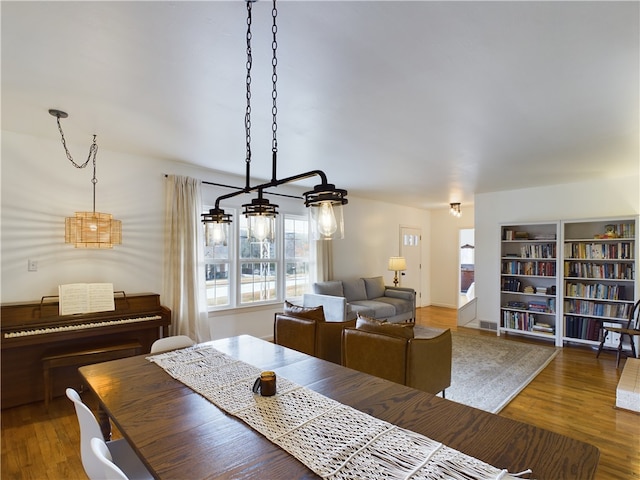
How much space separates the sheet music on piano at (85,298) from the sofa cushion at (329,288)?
9.64ft

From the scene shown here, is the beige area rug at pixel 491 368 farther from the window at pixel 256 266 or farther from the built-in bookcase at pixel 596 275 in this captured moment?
the window at pixel 256 266

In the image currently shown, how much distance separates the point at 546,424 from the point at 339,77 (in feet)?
10.2

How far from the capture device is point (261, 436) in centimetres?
117

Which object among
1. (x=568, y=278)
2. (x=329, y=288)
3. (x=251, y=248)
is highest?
(x=251, y=248)

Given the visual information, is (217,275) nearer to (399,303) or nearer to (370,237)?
(399,303)

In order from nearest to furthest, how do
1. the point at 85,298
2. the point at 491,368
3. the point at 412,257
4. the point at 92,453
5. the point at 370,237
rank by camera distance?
the point at 92,453 → the point at 85,298 → the point at 491,368 → the point at 370,237 → the point at 412,257

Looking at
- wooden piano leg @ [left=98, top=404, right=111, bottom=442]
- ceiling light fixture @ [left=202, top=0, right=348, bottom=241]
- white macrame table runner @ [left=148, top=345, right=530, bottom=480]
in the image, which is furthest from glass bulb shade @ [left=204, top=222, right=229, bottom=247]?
wooden piano leg @ [left=98, top=404, right=111, bottom=442]

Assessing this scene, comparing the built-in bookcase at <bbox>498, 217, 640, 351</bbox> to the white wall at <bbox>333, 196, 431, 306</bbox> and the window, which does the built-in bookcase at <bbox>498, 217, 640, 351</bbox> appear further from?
the window

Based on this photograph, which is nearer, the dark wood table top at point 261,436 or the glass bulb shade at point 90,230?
the dark wood table top at point 261,436

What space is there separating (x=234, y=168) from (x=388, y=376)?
3.19 m

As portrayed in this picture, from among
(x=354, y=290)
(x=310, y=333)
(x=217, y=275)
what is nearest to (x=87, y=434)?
(x=310, y=333)

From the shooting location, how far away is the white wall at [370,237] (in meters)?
6.44

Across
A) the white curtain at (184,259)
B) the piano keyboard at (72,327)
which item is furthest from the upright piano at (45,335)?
the white curtain at (184,259)

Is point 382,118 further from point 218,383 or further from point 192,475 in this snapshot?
point 192,475
